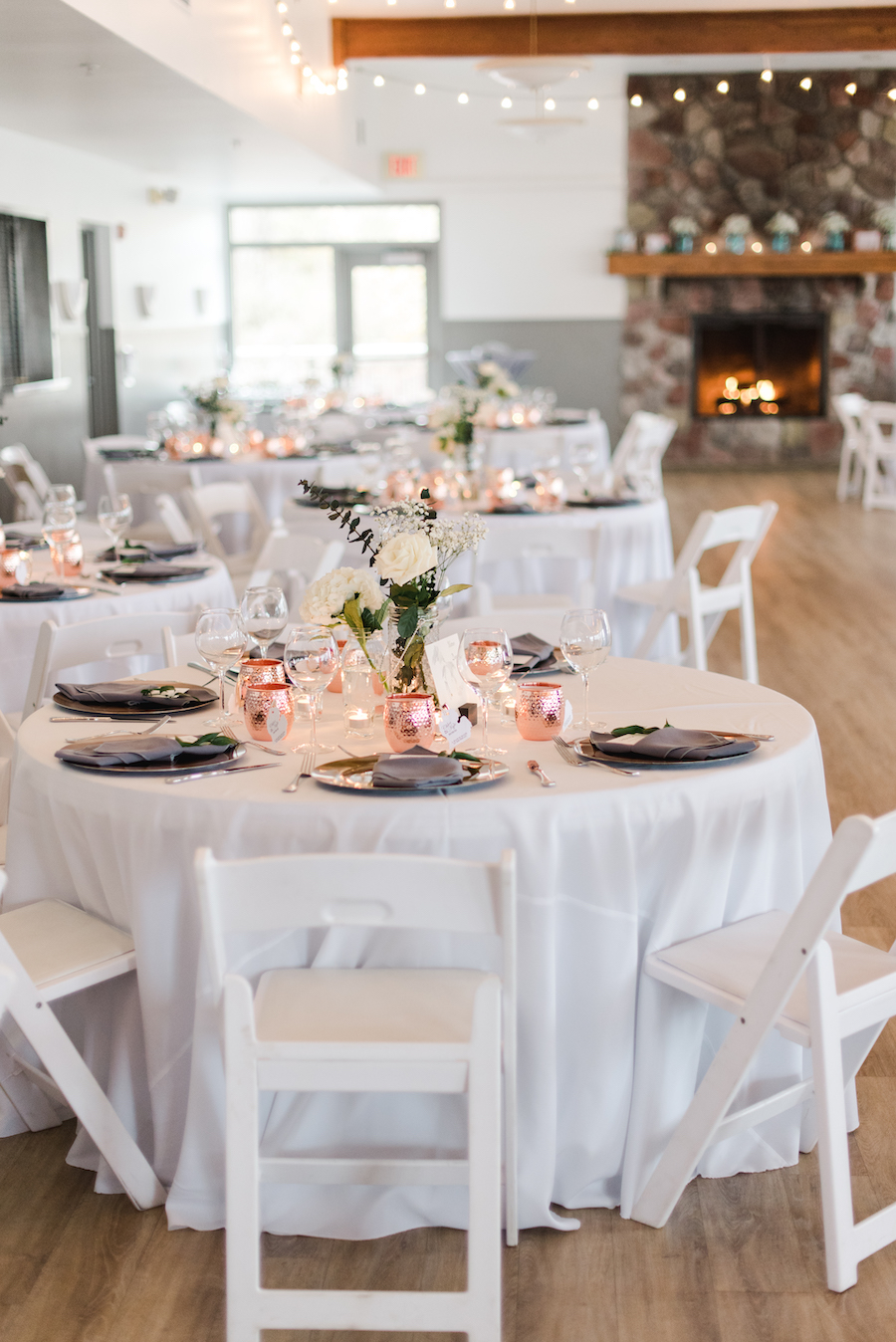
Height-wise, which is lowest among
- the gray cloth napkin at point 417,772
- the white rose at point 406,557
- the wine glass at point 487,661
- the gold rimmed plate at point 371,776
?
the gold rimmed plate at point 371,776

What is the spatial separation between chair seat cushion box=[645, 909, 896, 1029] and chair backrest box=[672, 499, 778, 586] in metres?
2.42

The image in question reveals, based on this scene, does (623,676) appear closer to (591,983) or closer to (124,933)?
(591,983)

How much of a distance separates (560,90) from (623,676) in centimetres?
1272

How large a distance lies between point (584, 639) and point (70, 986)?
110 centimetres

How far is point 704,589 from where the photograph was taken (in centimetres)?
519

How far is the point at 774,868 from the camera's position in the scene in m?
2.48

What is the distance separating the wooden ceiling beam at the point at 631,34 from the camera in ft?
36.8

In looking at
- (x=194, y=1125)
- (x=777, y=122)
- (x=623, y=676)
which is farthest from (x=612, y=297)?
(x=194, y=1125)

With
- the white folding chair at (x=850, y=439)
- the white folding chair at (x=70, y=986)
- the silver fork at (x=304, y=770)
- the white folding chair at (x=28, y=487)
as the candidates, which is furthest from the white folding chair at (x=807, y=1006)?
A: the white folding chair at (x=850, y=439)

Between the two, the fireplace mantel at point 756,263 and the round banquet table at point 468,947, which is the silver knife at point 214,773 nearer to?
the round banquet table at point 468,947

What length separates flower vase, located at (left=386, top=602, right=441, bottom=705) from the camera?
259cm

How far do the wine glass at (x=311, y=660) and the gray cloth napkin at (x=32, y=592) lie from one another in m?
1.74

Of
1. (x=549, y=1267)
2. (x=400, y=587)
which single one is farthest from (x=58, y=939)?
(x=549, y=1267)

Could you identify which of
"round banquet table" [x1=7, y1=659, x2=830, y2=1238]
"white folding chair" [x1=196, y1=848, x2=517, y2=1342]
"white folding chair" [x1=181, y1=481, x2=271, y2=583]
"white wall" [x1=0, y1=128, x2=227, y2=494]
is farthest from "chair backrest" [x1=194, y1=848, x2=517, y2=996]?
"white wall" [x1=0, y1=128, x2=227, y2=494]
